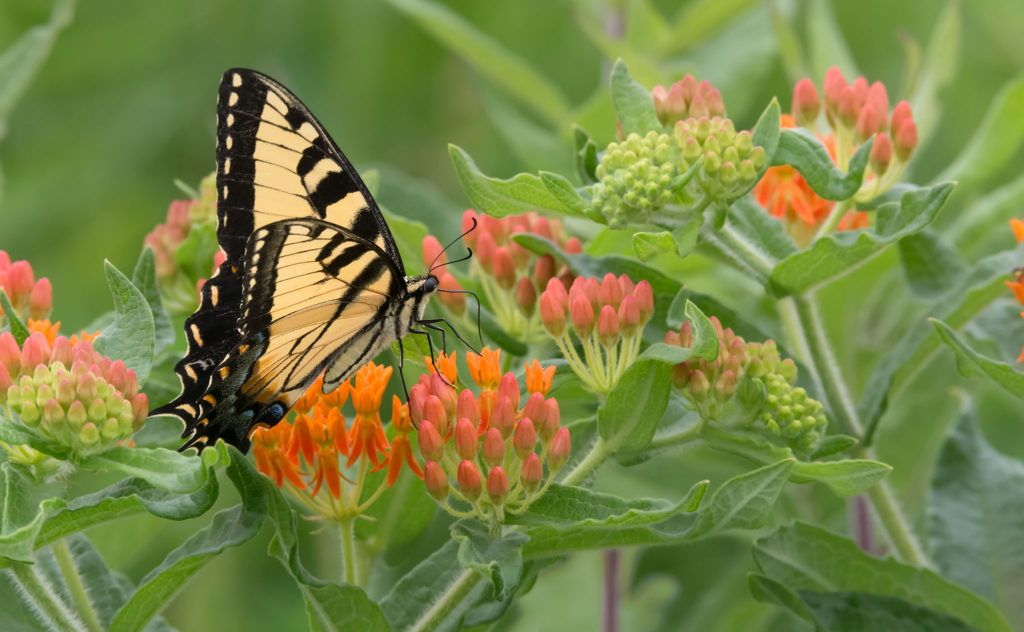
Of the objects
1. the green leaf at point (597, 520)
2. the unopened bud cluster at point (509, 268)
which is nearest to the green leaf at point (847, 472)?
the green leaf at point (597, 520)

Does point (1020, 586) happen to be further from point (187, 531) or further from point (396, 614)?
point (187, 531)

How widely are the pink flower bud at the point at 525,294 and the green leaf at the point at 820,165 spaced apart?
50 cm

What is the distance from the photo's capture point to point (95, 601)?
6.27 ft

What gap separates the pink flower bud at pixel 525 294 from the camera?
2.12 meters

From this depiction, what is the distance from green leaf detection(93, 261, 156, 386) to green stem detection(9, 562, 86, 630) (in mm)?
337

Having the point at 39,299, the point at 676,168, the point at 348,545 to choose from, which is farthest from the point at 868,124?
the point at 39,299

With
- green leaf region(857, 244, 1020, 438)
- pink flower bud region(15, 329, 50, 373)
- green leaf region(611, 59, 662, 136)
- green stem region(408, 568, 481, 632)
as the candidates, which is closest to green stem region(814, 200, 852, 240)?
green leaf region(857, 244, 1020, 438)

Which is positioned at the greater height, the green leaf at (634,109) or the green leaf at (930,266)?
the green leaf at (634,109)

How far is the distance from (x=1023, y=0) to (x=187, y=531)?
350 cm

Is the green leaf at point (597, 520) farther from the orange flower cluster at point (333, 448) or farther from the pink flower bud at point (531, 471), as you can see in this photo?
Result: the orange flower cluster at point (333, 448)

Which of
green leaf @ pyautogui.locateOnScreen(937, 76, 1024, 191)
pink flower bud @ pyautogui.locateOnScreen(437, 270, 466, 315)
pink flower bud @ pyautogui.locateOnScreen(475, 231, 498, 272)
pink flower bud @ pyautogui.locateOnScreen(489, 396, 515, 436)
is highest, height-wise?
green leaf @ pyautogui.locateOnScreen(937, 76, 1024, 191)

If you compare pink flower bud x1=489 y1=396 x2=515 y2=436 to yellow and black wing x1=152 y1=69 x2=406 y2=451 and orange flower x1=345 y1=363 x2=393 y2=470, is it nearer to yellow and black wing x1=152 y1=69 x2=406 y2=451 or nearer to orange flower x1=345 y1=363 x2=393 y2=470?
orange flower x1=345 y1=363 x2=393 y2=470

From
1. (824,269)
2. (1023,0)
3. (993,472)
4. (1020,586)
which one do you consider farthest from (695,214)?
(1023,0)

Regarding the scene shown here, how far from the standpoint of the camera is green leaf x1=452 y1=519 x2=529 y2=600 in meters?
1.56
